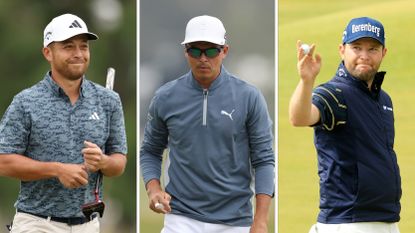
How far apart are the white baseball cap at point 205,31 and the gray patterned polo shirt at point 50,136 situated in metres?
0.75

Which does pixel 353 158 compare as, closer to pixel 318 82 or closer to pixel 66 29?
pixel 66 29

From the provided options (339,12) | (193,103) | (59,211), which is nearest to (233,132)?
(193,103)

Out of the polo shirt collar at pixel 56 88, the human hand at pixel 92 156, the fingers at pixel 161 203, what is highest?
the polo shirt collar at pixel 56 88

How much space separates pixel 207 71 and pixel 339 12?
3.61 metres

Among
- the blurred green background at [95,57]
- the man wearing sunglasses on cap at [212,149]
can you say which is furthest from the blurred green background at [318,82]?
the man wearing sunglasses on cap at [212,149]

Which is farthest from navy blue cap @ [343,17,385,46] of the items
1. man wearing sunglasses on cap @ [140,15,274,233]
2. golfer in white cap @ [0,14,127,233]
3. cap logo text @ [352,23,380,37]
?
golfer in white cap @ [0,14,127,233]

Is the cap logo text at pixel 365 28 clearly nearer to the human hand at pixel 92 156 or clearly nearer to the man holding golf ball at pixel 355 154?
the man holding golf ball at pixel 355 154

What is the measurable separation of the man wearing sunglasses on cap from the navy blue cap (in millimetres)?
666

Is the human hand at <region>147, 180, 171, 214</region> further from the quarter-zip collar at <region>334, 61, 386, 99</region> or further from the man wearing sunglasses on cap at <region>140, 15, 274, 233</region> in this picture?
the quarter-zip collar at <region>334, 61, 386, 99</region>

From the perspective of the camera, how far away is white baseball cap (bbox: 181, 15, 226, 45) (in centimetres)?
536

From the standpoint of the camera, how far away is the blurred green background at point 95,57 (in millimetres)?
8719

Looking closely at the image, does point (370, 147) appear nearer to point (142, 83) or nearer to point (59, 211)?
point (59, 211)

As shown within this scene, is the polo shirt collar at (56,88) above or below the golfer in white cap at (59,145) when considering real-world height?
above

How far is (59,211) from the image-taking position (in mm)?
5184
